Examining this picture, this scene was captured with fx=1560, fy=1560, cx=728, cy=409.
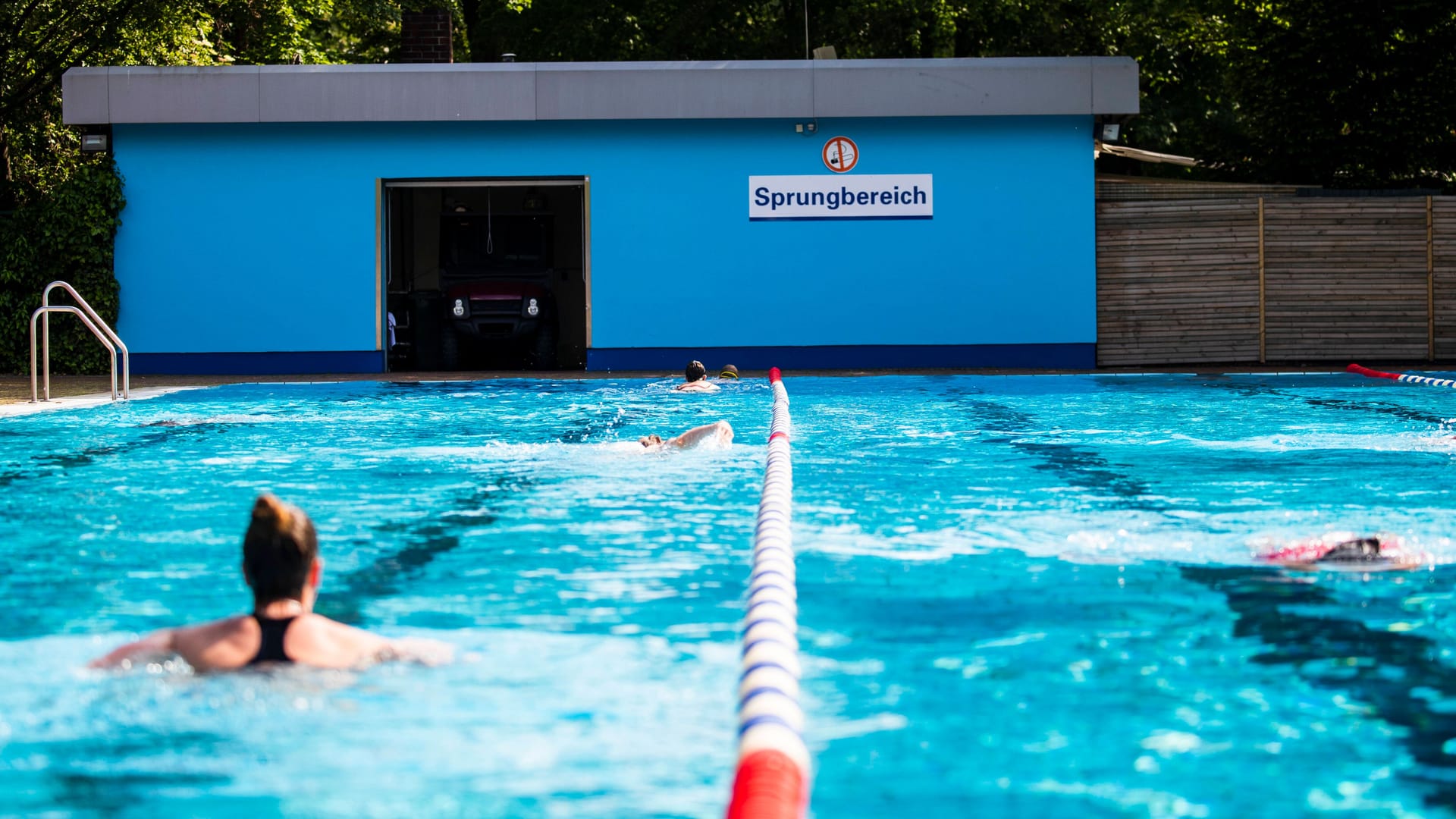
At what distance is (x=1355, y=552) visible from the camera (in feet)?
19.4

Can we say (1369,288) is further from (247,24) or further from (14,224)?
(247,24)

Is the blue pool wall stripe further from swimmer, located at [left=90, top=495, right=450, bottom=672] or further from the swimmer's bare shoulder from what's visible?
swimmer, located at [left=90, top=495, right=450, bottom=672]

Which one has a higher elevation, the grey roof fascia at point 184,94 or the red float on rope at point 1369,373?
the grey roof fascia at point 184,94

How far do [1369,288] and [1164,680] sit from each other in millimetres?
16778

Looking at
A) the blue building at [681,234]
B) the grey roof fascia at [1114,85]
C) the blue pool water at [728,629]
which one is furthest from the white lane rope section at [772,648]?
the grey roof fascia at [1114,85]

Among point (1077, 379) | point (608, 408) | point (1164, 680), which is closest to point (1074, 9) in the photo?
point (1077, 379)

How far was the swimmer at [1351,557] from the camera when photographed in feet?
19.2

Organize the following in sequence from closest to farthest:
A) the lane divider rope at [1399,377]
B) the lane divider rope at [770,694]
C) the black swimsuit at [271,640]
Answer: the lane divider rope at [770,694], the black swimsuit at [271,640], the lane divider rope at [1399,377]

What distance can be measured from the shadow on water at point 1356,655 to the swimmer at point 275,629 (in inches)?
102

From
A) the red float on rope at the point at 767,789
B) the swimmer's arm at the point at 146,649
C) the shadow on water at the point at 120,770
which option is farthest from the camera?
the swimmer's arm at the point at 146,649

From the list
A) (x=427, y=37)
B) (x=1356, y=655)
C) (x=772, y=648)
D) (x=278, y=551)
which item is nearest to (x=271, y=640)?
(x=278, y=551)

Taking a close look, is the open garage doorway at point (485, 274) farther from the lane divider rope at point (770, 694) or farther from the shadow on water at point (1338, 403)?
the lane divider rope at point (770, 694)

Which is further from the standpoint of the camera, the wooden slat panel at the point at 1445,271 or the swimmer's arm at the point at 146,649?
the wooden slat panel at the point at 1445,271

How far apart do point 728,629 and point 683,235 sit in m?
15.1
